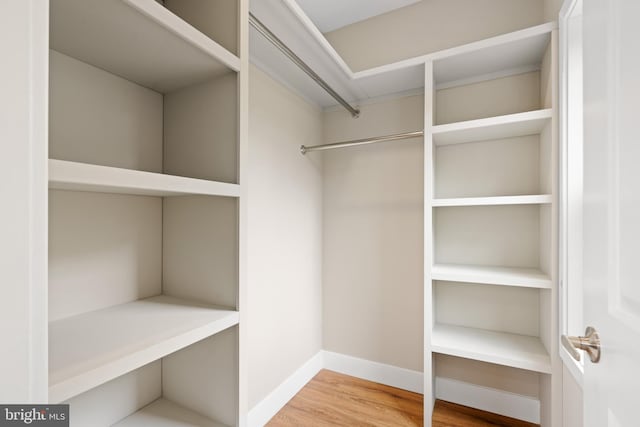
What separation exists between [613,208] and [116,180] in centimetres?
107

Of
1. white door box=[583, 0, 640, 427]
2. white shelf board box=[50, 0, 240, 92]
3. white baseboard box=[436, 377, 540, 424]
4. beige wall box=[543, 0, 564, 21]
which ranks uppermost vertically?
beige wall box=[543, 0, 564, 21]

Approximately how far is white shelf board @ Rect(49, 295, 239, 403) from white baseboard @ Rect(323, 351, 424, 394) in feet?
5.43

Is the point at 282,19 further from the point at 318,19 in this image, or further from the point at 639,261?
the point at 639,261

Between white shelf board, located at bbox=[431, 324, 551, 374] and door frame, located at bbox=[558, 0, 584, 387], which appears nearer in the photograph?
door frame, located at bbox=[558, 0, 584, 387]

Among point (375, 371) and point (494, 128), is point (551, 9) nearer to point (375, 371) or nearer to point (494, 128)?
point (494, 128)

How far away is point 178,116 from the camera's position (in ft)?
3.57

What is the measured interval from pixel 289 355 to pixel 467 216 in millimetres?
1545

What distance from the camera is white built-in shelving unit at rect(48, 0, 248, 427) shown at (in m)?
0.78

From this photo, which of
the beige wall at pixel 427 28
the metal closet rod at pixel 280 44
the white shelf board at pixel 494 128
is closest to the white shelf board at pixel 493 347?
the white shelf board at pixel 494 128

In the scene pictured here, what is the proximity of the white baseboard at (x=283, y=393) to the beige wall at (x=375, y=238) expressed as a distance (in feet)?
0.67

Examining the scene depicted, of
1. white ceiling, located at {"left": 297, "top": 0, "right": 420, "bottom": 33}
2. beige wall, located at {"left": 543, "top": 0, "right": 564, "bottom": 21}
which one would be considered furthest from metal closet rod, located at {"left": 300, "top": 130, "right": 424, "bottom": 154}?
white ceiling, located at {"left": 297, "top": 0, "right": 420, "bottom": 33}

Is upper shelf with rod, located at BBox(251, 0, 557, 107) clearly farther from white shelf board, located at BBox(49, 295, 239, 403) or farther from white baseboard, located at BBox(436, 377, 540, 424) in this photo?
white baseboard, located at BBox(436, 377, 540, 424)

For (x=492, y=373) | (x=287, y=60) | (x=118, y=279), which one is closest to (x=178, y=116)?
(x=118, y=279)

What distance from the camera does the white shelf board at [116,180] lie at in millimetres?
530
